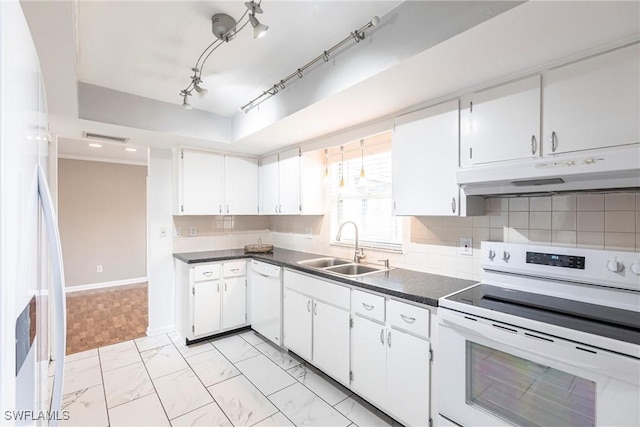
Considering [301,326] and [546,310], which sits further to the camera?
[301,326]

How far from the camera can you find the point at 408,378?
176cm

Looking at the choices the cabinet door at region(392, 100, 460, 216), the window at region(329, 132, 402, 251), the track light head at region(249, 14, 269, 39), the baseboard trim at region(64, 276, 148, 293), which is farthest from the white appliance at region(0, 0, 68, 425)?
the baseboard trim at region(64, 276, 148, 293)

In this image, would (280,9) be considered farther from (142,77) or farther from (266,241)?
(266,241)

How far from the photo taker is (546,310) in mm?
1409

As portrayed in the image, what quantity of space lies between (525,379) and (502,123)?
1285 mm

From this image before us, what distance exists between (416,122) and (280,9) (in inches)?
43.1

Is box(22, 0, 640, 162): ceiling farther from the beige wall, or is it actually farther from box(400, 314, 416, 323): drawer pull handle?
the beige wall

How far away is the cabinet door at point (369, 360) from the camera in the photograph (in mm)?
1915

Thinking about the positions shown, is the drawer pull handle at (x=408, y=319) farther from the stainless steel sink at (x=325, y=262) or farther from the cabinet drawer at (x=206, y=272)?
the cabinet drawer at (x=206, y=272)

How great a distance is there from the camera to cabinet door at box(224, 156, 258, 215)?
11.8 feet

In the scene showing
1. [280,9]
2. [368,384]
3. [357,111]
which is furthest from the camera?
[357,111]

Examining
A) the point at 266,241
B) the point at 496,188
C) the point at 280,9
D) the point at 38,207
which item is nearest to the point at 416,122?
the point at 496,188

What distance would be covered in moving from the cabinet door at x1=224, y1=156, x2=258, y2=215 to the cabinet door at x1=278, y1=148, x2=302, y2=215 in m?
0.52

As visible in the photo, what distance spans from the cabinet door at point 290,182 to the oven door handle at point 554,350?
209 centimetres
